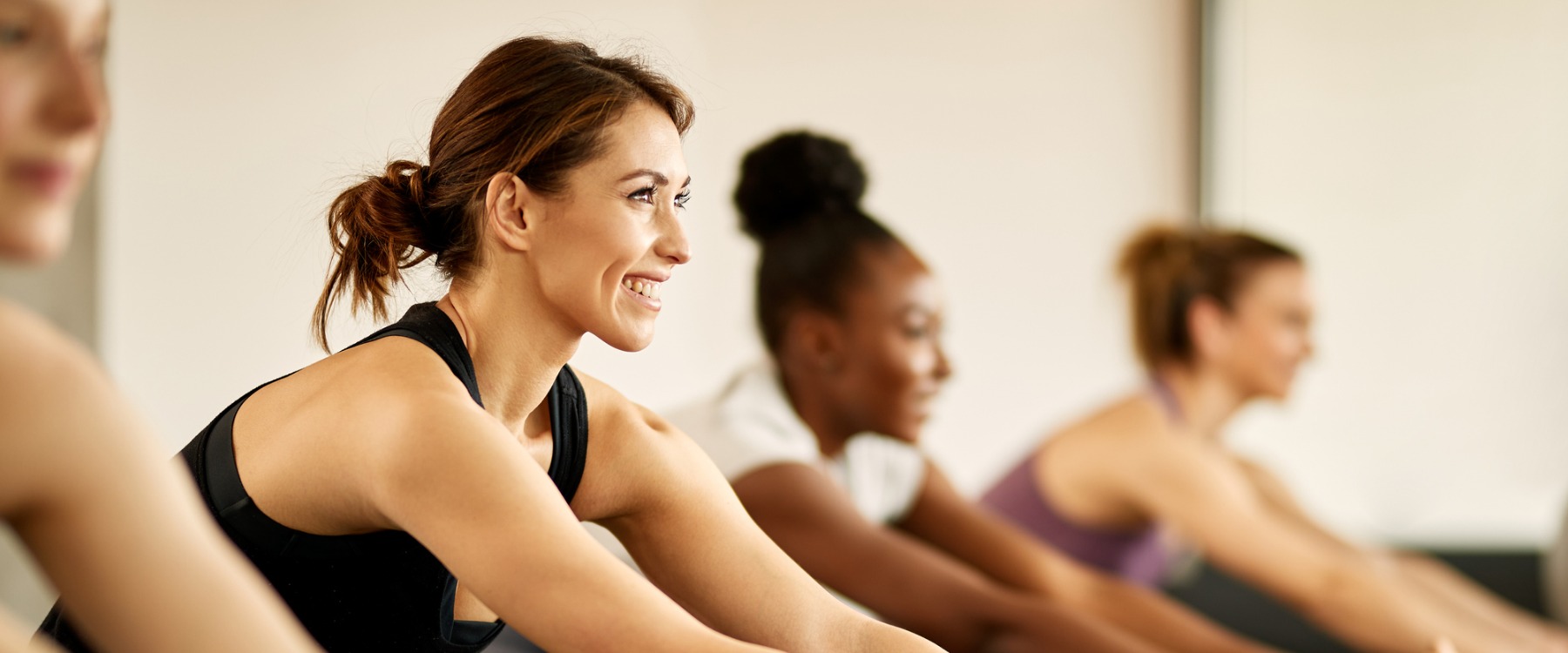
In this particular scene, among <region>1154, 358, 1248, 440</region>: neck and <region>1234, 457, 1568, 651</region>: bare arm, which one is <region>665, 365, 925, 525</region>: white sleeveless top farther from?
<region>1234, 457, 1568, 651</region>: bare arm

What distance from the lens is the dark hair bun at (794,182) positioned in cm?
89

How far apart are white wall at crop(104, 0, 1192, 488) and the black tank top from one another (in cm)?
7

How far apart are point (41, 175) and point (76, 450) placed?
0.18ft

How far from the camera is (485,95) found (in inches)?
19.9

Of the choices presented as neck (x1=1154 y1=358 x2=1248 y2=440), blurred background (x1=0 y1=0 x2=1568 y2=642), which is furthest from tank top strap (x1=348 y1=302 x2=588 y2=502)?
A: blurred background (x1=0 y1=0 x2=1568 y2=642)

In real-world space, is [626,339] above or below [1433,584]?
above

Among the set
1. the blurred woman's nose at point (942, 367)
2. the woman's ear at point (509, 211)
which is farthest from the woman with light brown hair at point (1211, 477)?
the woman's ear at point (509, 211)

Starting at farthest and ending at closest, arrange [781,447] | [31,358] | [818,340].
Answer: [818,340]
[781,447]
[31,358]

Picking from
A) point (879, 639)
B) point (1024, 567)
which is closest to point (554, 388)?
point (879, 639)

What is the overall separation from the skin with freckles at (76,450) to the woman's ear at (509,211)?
8.4 inches

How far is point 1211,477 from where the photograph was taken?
1388mm

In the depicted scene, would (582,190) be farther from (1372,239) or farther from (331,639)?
(1372,239)

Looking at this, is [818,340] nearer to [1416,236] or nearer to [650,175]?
[650,175]

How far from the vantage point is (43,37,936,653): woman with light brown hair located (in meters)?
0.44
